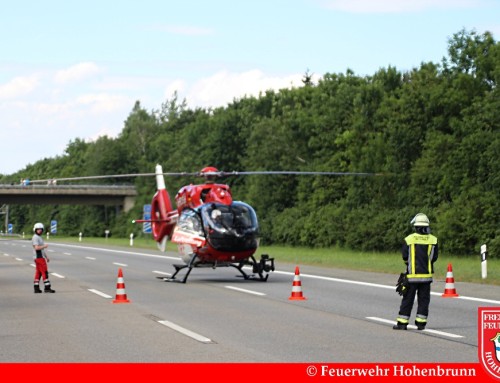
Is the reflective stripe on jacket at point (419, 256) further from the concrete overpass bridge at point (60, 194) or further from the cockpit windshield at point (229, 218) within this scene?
the concrete overpass bridge at point (60, 194)

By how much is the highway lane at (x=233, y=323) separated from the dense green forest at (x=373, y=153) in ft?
69.2

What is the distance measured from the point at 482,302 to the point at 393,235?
38635 mm

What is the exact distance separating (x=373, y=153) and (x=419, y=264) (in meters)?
54.8

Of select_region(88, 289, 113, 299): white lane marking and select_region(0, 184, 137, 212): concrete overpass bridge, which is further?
select_region(0, 184, 137, 212): concrete overpass bridge

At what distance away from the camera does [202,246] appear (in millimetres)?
27516

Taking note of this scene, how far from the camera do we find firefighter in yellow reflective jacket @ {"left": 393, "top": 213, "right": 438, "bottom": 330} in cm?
1466

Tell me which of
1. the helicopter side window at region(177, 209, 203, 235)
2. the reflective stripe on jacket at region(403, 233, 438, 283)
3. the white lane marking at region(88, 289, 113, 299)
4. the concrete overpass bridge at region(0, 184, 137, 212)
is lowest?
the white lane marking at region(88, 289, 113, 299)

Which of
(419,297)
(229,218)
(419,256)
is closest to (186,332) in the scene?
(419,297)

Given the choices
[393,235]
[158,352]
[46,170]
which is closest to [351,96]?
[393,235]

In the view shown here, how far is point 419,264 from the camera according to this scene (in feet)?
48.2

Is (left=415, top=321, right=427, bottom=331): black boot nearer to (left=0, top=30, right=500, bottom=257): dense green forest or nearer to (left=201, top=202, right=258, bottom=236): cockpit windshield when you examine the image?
(left=201, top=202, right=258, bottom=236): cockpit windshield

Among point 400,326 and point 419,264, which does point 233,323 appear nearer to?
point 400,326

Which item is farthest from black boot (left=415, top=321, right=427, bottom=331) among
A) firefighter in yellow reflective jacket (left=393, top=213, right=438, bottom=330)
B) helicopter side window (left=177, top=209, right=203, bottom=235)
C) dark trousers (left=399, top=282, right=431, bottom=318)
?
→ helicopter side window (left=177, top=209, right=203, bottom=235)

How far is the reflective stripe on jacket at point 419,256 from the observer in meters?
14.7
